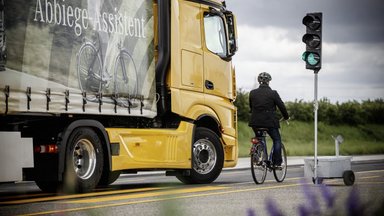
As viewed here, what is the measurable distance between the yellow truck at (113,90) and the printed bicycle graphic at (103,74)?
17 mm

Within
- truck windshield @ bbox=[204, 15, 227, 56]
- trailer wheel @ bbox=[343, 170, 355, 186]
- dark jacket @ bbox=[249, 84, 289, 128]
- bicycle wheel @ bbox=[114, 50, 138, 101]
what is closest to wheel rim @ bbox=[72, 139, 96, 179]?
bicycle wheel @ bbox=[114, 50, 138, 101]

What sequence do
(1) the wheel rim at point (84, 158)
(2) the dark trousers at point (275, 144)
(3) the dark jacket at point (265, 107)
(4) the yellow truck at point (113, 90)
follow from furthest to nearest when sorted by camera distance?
(2) the dark trousers at point (275, 144) → (3) the dark jacket at point (265, 107) → (1) the wheel rim at point (84, 158) → (4) the yellow truck at point (113, 90)

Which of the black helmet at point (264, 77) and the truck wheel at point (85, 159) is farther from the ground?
the black helmet at point (264, 77)

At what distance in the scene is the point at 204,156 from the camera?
Result: 15.9 meters

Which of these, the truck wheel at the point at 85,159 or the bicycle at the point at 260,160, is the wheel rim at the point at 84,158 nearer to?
the truck wheel at the point at 85,159

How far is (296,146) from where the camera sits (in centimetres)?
Result: 4238

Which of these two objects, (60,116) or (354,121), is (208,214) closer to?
(60,116)

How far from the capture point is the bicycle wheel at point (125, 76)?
552 inches

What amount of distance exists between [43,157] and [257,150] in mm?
4605

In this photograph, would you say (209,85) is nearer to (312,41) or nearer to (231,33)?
(231,33)

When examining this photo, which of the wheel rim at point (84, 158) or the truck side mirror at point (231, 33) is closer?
the wheel rim at point (84, 158)

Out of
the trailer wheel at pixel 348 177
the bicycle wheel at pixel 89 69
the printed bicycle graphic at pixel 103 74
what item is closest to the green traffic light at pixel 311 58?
the trailer wheel at pixel 348 177

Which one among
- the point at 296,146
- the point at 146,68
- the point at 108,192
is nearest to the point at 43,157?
the point at 108,192

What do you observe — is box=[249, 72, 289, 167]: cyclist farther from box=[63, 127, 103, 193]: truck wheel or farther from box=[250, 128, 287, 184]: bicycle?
box=[63, 127, 103, 193]: truck wheel
